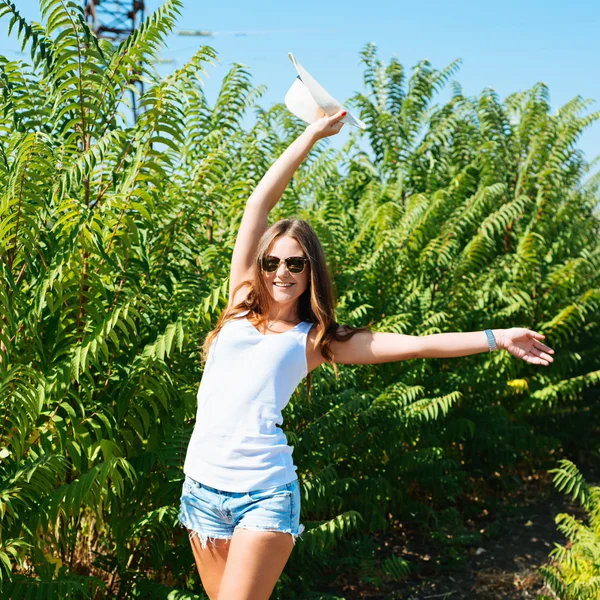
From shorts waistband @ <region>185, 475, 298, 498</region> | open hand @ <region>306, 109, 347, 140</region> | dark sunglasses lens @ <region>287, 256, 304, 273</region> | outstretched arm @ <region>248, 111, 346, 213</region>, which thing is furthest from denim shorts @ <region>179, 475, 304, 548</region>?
open hand @ <region>306, 109, 347, 140</region>

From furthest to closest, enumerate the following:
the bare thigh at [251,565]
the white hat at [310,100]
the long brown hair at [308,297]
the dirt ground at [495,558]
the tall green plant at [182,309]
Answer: the dirt ground at [495,558]
the tall green plant at [182,309]
the white hat at [310,100]
the long brown hair at [308,297]
the bare thigh at [251,565]

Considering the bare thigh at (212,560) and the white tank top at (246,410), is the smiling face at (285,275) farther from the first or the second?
the bare thigh at (212,560)

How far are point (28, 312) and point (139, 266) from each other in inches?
23.3

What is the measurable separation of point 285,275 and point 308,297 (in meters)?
0.16

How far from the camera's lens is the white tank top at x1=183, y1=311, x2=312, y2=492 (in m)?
2.41

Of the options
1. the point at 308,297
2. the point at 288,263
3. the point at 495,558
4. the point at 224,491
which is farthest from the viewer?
the point at 495,558

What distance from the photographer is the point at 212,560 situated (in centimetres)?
253

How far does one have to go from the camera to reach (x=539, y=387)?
655 cm

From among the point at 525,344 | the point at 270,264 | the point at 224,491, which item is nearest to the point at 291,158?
the point at 270,264

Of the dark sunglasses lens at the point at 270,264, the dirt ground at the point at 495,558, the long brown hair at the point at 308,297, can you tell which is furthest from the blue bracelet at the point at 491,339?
the dirt ground at the point at 495,558

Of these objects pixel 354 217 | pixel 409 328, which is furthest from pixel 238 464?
pixel 354 217

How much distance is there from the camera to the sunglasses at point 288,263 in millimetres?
2654

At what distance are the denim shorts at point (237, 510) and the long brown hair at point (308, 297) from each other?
Result: 503 millimetres

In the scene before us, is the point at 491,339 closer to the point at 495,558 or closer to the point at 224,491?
the point at 224,491
